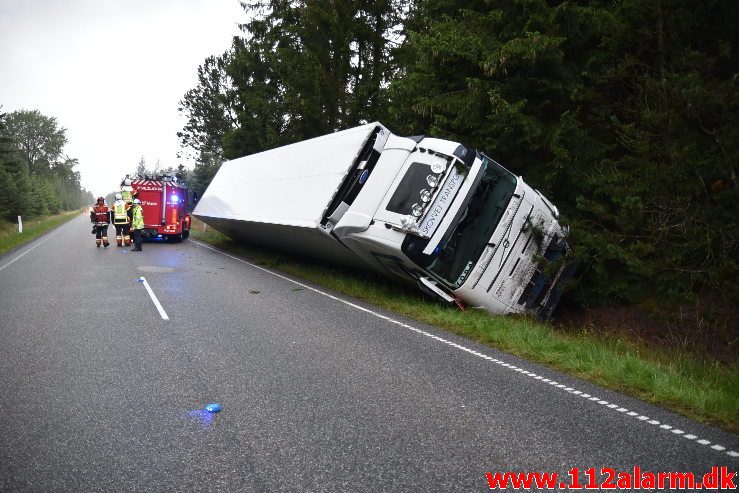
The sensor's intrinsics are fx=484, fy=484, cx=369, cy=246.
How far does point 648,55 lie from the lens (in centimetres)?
835

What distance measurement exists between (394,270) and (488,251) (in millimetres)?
1614

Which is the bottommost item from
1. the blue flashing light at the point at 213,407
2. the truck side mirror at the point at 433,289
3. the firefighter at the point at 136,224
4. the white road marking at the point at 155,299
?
the blue flashing light at the point at 213,407

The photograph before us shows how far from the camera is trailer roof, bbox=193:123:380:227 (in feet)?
29.8

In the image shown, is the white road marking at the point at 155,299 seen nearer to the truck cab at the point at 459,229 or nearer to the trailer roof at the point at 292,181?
the trailer roof at the point at 292,181

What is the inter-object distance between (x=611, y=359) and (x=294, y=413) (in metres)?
3.32

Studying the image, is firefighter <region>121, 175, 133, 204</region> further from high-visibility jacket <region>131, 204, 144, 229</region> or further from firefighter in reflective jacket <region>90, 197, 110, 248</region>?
firefighter in reflective jacket <region>90, 197, 110, 248</region>

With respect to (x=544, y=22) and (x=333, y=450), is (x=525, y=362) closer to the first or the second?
(x=333, y=450)

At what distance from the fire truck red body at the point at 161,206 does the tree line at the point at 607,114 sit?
27.9ft

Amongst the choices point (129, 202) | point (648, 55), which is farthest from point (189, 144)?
point (648, 55)

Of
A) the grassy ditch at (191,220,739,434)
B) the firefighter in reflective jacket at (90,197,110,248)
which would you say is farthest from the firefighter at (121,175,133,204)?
the grassy ditch at (191,220,739,434)

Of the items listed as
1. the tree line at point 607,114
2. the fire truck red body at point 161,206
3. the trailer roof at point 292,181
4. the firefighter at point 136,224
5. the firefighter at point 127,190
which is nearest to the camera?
the tree line at point 607,114

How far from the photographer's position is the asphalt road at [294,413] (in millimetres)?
2885

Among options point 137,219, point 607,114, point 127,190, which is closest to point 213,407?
point 607,114

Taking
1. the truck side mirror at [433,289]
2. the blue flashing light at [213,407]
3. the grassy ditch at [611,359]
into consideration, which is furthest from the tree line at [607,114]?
the blue flashing light at [213,407]
